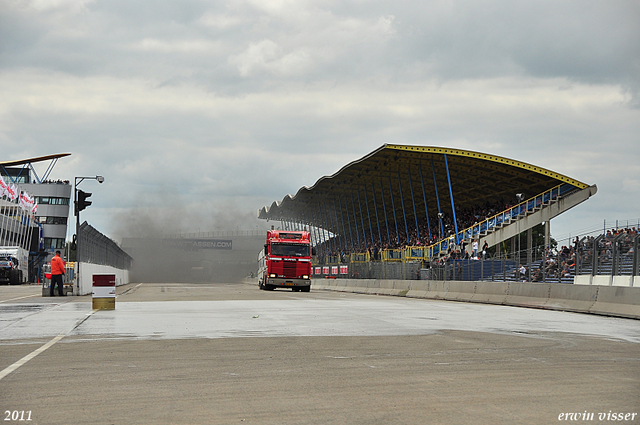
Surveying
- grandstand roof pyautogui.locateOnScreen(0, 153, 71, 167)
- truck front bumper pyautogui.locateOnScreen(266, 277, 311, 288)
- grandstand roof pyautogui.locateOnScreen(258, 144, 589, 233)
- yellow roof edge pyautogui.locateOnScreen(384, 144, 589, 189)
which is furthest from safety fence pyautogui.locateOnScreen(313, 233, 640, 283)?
grandstand roof pyautogui.locateOnScreen(0, 153, 71, 167)

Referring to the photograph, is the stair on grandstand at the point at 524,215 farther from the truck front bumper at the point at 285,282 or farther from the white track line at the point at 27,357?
the white track line at the point at 27,357

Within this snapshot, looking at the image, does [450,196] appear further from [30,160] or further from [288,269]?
[30,160]

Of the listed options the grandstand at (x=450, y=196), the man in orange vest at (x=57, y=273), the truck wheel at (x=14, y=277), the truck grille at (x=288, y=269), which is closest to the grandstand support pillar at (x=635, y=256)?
the grandstand at (x=450, y=196)

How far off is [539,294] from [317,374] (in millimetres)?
16324

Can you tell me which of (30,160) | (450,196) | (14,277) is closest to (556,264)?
(450,196)

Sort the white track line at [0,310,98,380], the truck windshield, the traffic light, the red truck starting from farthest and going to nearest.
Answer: the truck windshield → the red truck → the traffic light → the white track line at [0,310,98,380]

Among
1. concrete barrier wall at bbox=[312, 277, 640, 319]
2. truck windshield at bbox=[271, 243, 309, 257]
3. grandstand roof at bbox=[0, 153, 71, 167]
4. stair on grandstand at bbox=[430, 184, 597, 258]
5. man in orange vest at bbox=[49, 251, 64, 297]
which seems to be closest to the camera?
concrete barrier wall at bbox=[312, 277, 640, 319]

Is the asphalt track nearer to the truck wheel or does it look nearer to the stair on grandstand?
the stair on grandstand

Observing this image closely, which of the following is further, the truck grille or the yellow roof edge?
the yellow roof edge

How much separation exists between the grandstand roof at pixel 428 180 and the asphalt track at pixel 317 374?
4043 cm

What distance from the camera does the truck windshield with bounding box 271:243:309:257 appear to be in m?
45.5

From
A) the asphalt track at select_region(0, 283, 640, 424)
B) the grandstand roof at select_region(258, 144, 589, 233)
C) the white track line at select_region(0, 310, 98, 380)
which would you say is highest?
the grandstand roof at select_region(258, 144, 589, 233)

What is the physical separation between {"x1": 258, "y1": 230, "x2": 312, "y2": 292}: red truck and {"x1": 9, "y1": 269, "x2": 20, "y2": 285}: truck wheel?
22958mm

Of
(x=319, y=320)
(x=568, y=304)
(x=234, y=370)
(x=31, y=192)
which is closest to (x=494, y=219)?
(x=568, y=304)
